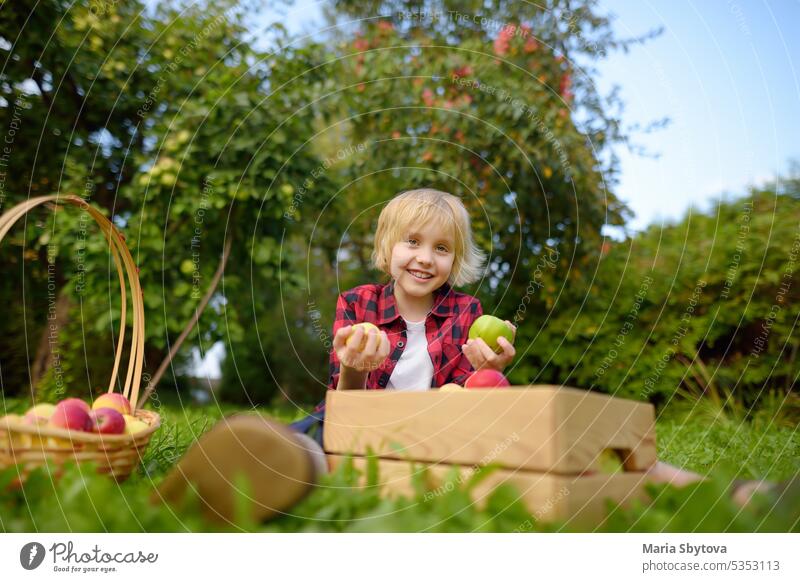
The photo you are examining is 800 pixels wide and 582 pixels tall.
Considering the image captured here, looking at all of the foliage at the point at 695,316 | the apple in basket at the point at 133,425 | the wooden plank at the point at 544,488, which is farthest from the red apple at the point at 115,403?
the foliage at the point at 695,316

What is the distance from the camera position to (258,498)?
941mm

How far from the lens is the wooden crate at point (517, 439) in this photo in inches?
35.1

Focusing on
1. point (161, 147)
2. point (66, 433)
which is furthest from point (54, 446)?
point (161, 147)

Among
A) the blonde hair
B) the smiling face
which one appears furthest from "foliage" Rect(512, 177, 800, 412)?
the smiling face

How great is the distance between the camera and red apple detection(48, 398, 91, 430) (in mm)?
1144

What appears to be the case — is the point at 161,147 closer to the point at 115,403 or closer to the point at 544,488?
the point at 115,403

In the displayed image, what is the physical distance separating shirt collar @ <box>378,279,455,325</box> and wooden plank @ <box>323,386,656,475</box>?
20.7 inches

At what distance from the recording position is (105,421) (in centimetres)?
119

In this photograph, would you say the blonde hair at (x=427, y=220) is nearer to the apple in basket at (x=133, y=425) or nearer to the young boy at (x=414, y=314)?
the young boy at (x=414, y=314)

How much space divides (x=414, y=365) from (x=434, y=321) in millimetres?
131
